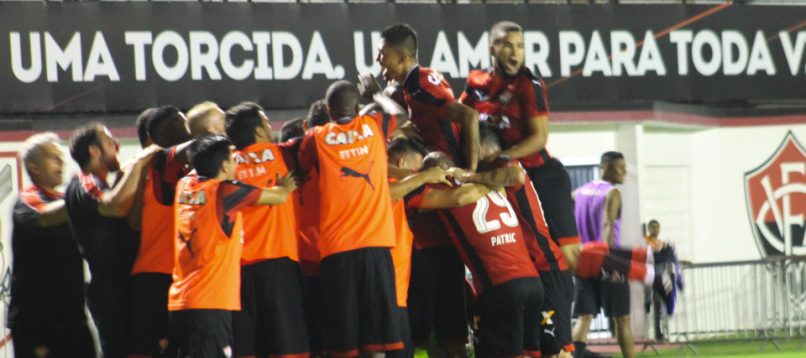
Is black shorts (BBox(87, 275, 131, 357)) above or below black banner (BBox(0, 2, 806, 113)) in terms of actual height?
below

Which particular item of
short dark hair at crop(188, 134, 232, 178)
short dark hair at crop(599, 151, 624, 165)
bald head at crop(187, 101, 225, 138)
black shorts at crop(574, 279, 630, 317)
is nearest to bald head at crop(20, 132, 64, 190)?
bald head at crop(187, 101, 225, 138)

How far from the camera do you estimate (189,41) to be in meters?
15.4

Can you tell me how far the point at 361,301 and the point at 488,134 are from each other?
1570 millimetres

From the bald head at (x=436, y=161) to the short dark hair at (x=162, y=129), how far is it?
159cm

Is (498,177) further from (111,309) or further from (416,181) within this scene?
(111,309)

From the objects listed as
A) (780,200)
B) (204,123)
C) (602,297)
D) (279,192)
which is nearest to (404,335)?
(279,192)

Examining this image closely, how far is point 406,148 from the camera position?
353 inches

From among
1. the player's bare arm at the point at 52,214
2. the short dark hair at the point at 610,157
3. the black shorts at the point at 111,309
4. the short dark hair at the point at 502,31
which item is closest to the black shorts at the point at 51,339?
the black shorts at the point at 111,309

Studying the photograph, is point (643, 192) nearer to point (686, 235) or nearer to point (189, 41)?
point (686, 235)

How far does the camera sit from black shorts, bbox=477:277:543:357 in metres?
8.48

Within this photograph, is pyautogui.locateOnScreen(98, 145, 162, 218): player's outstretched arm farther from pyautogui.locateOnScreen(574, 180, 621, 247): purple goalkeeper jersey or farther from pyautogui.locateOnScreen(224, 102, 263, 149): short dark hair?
pyautogui.locateOnScreen(574, 180, 621, 247): purple goalkeeper jersey

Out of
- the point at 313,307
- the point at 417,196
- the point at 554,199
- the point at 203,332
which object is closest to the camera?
the point at 203,332

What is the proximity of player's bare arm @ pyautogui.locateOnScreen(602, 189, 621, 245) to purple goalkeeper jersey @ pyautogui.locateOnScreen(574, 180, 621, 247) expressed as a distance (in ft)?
0.17

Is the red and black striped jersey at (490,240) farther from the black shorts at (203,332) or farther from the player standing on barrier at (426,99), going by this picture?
the black shorts at (203,332)
